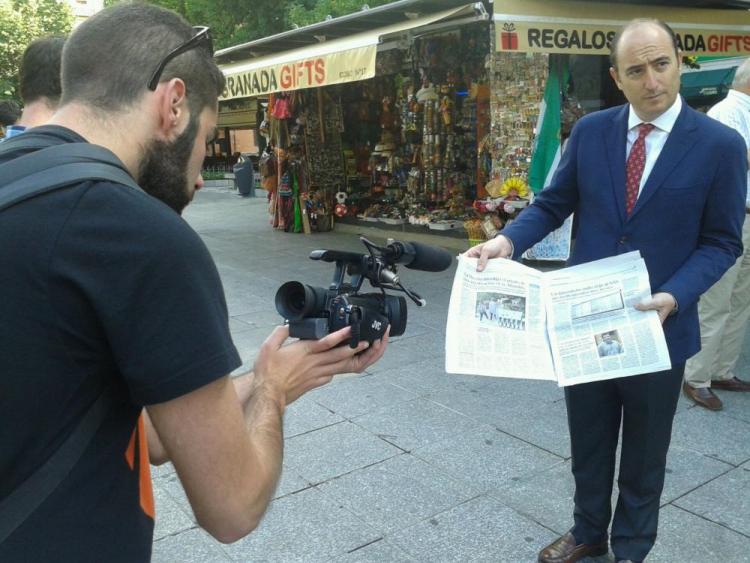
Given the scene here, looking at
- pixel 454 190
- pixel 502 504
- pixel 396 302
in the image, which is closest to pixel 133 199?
pixel 396 302

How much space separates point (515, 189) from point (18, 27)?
71.2 feet

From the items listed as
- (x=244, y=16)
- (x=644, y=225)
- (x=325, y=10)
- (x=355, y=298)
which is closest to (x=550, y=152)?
(x=644, y=225)

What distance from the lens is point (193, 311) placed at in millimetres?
1013

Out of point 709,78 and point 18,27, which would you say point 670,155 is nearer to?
point 709,78

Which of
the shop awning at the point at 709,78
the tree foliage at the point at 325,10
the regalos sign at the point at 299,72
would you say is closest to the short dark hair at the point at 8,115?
the regalos sign at the point at 299,72

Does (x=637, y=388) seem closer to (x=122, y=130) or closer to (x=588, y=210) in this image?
(x=588, y=210)

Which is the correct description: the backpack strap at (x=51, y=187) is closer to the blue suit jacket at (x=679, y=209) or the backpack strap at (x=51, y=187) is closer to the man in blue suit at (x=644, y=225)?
the man in blue suit at (x=644, y=225)

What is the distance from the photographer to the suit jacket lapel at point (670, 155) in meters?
2.27

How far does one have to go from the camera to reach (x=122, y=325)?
97cm

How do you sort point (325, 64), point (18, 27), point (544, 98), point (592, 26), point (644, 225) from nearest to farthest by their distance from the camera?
point (644, 225) → point (592, 26) → point (325, 64) → point (544, 98) → point (18, 27)

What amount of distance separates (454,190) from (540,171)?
246 centimetres

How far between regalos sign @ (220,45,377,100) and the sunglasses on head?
564 centimetres

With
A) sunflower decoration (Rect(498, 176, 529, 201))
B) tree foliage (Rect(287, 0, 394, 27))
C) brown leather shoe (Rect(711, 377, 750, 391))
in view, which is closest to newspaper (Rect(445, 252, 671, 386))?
brown leather shoe (Rect(711, 377, 750, 391))

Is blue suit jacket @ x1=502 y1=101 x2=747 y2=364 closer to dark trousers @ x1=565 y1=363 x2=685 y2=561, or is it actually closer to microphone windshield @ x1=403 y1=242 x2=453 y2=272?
dark trousers @ x1=565 y1=363 x2=685 y2=561
